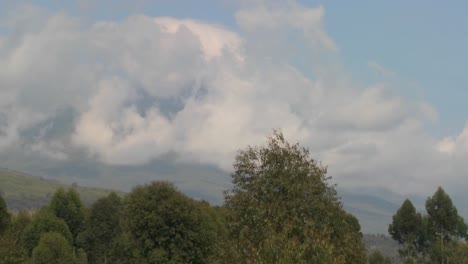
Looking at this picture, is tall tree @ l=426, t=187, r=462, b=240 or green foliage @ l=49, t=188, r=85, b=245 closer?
tall tree @ l=426, t=187, r=462, b=240

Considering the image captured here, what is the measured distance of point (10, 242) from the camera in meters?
79.1

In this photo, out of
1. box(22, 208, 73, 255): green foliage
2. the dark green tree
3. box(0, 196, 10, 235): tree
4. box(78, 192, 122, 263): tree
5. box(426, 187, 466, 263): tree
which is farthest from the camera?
box(78, 192, 122, 263): tree

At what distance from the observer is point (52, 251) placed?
390 feet

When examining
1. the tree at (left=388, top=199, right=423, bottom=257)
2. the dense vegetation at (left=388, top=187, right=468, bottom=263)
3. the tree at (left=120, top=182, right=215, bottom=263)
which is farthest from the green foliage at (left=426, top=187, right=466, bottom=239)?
the tree at (left=120, top=182, right=215, bottom=263)

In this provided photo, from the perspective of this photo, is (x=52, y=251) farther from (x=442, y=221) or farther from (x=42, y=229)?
(x=442, y=221)

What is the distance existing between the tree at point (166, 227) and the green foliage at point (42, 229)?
3816 cm

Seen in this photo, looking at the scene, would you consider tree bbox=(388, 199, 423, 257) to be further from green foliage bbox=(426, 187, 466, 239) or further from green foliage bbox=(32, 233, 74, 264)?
green foliage bbox=(32, 233, 74, 264)

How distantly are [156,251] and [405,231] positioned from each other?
69.0 metres

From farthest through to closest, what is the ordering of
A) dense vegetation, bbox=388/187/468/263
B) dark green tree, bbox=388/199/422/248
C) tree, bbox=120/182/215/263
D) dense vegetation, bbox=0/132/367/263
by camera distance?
dark green tree, bbox=388/199/422/248
dense vegetation, bbox=388/187/468/263
tree, bbox=120/182/215/263
dense vegetation, bbox=0/132/367/263

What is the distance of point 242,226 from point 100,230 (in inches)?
3611

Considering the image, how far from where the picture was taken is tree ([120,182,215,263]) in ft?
320

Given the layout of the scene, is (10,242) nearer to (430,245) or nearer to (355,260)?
(355,260)

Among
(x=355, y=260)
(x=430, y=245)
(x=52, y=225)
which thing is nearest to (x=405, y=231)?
(x=430, y=245)

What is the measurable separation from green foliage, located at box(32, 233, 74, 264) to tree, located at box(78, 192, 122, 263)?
56.1 feet
